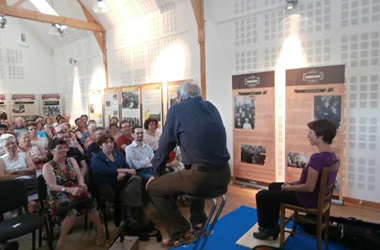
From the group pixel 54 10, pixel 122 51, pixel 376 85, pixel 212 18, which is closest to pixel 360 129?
pixel 376 85

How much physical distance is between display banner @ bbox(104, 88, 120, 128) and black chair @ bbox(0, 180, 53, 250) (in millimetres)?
4803

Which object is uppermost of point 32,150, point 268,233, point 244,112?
point 244,112

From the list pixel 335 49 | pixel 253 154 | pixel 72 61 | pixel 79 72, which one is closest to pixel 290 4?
pixel 335 49

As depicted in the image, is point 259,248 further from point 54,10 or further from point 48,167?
point 54,10

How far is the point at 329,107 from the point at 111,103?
556cm

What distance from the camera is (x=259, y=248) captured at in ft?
8.07

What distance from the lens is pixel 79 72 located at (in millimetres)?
8664

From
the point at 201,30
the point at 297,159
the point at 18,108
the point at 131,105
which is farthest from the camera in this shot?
the point at 18,108

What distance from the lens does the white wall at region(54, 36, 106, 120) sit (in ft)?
26.3

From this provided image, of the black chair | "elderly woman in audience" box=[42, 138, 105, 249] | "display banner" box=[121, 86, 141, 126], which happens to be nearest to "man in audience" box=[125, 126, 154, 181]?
"elderly woman in audience" box=[42, 138, 105, 249]

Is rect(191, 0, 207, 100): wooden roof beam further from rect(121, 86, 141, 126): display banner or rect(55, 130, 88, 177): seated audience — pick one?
rect(55, 130, 88, 177): seated audience

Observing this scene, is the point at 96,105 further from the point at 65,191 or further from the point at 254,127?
the point at 65,191

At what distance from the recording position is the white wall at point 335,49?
3725mm

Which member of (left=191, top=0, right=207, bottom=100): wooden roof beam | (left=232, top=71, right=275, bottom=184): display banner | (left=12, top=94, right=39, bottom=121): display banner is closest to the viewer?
(left=232, top=71, right=275, bottom=184): display banner
